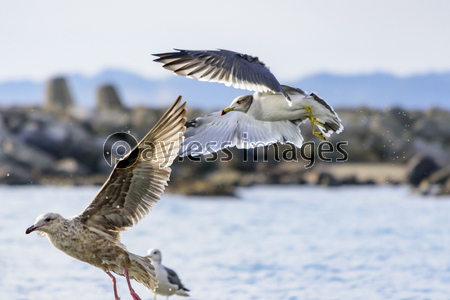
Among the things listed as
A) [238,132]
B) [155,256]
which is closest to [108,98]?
[155,256]

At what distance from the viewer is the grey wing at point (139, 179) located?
482 cm

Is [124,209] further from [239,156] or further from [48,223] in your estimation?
[239,156]

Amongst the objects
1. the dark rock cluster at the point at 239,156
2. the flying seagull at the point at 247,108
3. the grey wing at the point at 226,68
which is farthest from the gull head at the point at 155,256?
the dark rock cluster at the point at 239,156

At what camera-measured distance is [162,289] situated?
6.77 m

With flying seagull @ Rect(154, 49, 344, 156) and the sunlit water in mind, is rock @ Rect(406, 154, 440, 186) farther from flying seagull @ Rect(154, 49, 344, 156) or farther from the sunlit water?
flying seagull @ Rect(154, 49, 344, 156)

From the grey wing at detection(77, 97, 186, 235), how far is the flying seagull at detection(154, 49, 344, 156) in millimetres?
451

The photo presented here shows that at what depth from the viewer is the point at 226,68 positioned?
5277 millimetres

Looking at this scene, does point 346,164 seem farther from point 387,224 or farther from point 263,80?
point 263,80

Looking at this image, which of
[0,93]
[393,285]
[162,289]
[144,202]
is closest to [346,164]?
[393,285]

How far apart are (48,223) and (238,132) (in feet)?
7.99

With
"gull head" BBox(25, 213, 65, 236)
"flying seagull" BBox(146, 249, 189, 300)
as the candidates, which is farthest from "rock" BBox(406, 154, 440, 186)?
"gull head" BBox(25, 213, 65, 236)

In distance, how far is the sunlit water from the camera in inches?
318

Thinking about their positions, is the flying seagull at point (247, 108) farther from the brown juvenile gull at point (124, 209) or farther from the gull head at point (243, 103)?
the brown juvenile gull at point (124, 209)

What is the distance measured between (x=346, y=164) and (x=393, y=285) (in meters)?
15.1
